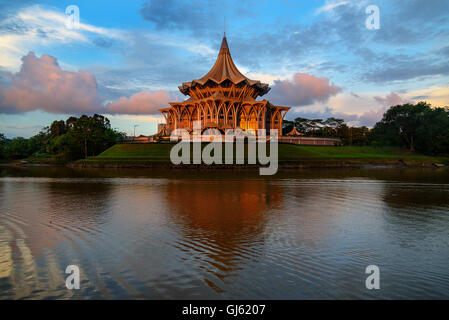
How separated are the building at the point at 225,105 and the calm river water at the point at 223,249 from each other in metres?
61.6

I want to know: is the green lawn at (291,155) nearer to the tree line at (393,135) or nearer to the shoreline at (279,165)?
the shoreline at (279,165)

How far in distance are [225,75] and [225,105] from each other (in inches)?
324

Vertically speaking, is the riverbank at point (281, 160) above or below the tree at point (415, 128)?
below

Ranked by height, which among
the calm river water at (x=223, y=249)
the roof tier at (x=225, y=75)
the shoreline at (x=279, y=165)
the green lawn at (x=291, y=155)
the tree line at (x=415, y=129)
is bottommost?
the calm river water at (x=223, y=249)

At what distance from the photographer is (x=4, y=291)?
16.4ft

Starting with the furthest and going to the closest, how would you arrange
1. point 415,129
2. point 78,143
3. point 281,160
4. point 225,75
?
1. point 225,75
2. point 415,129
3. point 78,143
4. point 281,160

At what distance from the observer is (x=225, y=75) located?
253ft

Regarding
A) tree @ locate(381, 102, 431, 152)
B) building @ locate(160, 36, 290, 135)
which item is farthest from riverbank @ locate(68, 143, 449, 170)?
building @ locate(160, 36, 290, 135)

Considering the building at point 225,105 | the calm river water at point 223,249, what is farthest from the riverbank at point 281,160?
the calm river water at point 223,249

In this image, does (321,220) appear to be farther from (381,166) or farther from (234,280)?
(381,166)

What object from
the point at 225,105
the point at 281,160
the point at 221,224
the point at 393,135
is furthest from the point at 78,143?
the point at 393,135

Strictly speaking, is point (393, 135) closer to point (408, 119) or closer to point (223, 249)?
point (408, 119)

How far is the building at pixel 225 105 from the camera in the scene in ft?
245
